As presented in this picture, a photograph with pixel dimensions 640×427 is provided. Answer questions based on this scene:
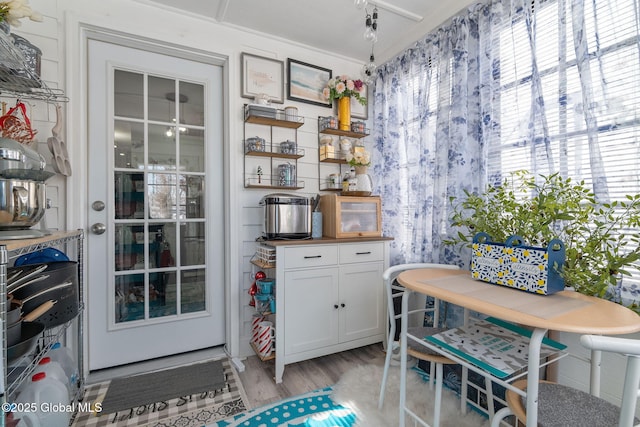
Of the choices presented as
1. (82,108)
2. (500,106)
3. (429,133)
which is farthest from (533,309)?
(82,108)

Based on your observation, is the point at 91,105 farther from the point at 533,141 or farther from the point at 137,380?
the point at 533,141

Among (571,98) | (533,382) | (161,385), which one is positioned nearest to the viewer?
(533,382)

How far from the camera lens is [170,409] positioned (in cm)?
167

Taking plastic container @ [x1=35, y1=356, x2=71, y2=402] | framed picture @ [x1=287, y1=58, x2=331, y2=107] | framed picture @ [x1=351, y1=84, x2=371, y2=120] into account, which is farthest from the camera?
framed picture @ [x1=351, y1=84, x2=371, y2=120]

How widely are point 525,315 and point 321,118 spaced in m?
2.11

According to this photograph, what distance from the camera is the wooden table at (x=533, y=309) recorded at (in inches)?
35.0

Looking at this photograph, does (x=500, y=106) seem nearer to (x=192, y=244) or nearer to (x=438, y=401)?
(x=438, y=401)

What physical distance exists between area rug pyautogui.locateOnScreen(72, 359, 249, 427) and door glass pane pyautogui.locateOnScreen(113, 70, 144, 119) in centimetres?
183

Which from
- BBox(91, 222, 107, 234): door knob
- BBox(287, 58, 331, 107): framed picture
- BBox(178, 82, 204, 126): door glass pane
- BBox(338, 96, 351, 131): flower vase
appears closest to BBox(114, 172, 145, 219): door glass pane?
BBox(91, 222, 107, 234): door knob

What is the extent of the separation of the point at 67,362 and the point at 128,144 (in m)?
1.40

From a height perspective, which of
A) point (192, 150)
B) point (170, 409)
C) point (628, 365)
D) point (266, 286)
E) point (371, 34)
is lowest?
point (170, 409)

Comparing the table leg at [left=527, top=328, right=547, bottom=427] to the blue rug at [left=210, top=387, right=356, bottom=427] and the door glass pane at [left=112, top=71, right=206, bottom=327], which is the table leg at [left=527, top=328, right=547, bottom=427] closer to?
the blue rug at [left=210, top=387, right=356, bottom=427]

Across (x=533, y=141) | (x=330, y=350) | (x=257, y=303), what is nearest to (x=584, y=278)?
(x=533, y=141)

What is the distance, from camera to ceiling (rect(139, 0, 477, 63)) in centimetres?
205
